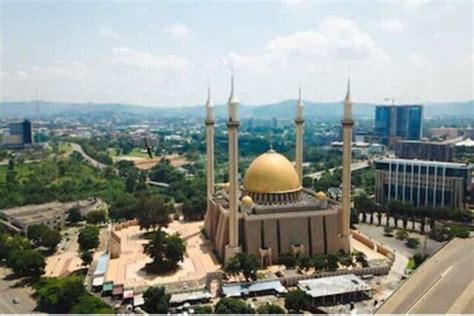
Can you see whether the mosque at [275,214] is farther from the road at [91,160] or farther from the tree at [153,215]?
the road at [91,160]

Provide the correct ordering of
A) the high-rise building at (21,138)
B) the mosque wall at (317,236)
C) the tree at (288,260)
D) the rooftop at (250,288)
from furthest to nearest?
the high-rise building at (21,138) → the mosque wall at (317,236) → the tree at (288,260) → the rooftop at (250,288)

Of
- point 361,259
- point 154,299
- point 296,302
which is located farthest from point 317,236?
point 154,299

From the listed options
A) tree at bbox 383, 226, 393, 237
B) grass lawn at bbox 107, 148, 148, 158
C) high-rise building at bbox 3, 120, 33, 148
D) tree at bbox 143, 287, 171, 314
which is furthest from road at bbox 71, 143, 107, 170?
tree at bbox 143, 287, 171, 314

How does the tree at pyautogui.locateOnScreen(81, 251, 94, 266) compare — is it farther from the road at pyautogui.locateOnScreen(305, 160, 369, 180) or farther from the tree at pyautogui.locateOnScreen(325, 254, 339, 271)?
the road at pyautogui.locateOnScreen(305, 160, 369, 180)

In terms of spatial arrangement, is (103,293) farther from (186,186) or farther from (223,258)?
(186,186)

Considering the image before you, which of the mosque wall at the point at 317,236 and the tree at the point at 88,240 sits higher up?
the mosque wall at the point at 317,236

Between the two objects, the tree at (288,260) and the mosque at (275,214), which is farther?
the mosque at (275,214)

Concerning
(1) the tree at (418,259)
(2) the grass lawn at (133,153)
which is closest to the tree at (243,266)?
(1) the tree at (418,259)
